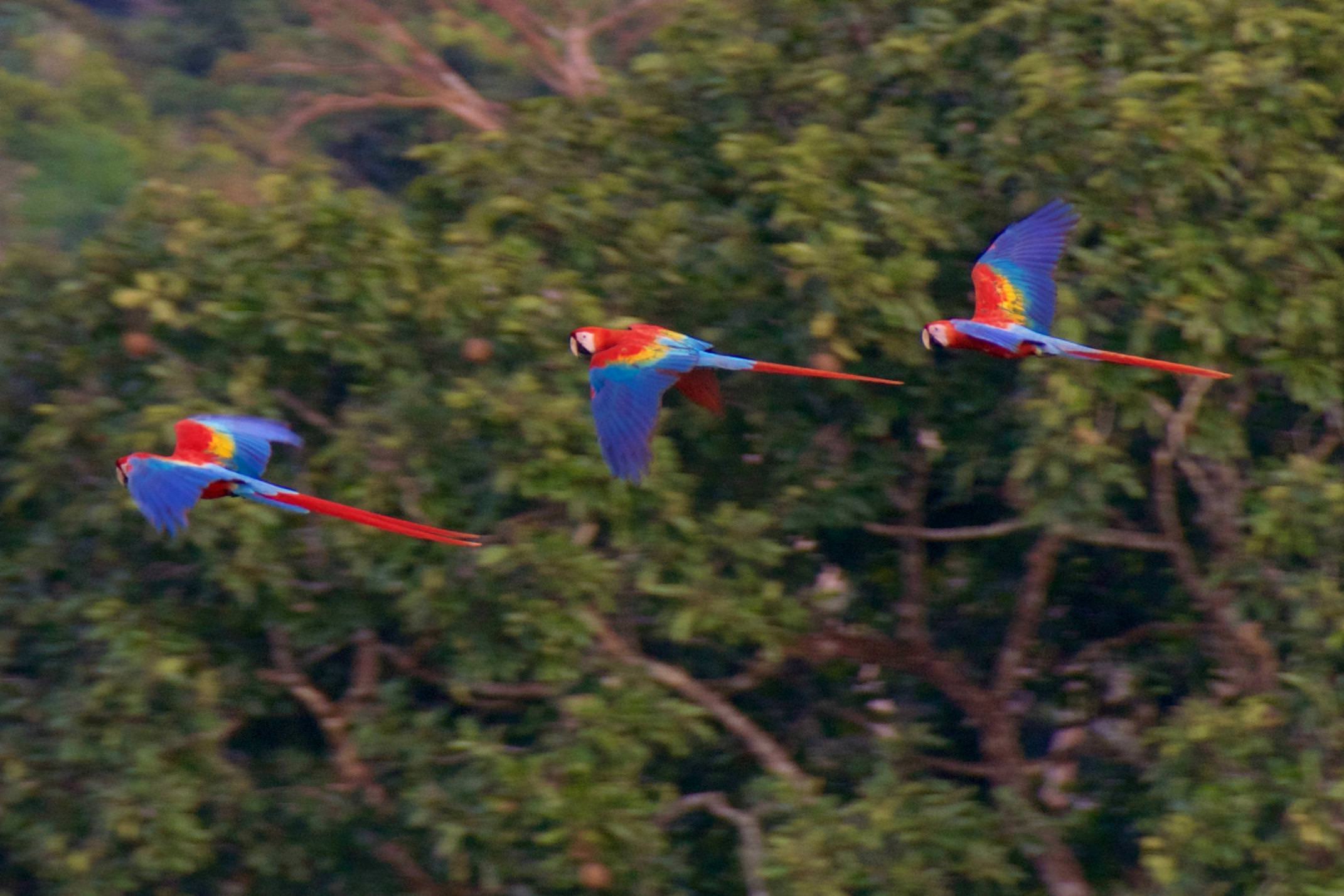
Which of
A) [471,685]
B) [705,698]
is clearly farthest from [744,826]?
[471,685]

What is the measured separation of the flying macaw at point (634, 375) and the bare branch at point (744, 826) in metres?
1.26

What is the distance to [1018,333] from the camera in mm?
4488

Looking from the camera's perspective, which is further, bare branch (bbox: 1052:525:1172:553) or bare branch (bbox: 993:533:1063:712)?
bare branch (bbox: 993:533:1063:712)

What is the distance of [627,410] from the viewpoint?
428cm

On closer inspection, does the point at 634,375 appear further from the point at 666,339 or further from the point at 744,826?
the point at 744,826

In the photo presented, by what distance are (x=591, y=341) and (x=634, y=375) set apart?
0.28 m

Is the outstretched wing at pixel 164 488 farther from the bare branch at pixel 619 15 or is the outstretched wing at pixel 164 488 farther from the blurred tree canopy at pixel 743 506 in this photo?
the bare branch at pixel 619 15

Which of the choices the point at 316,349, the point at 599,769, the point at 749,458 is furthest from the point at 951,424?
the point at 316,349

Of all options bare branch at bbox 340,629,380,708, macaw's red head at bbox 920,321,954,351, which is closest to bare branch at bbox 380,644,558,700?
bare branch at bbox 340,629,380,708

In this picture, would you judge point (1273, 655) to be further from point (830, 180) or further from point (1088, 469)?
point (830, 180)

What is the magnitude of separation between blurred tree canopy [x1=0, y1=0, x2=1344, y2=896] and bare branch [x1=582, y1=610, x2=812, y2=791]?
0.02 metres

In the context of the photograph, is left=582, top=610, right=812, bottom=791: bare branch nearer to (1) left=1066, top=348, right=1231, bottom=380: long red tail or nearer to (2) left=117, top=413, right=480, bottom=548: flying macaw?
(2) left=117, top=413, right=480, bottom=548: flying macaw

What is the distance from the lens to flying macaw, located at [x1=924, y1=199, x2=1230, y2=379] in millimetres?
4453

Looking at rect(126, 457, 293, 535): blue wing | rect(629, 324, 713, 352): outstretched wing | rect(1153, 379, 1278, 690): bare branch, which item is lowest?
rect(1153, 379, 1278, 690): bare branch
